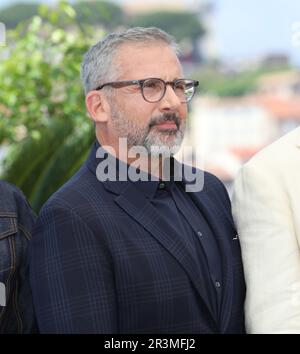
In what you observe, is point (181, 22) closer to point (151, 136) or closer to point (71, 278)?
point (151, 136)

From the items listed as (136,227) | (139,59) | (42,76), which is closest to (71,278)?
(136,227)

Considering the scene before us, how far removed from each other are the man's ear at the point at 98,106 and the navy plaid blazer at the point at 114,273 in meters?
0.24

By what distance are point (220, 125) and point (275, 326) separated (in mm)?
81600

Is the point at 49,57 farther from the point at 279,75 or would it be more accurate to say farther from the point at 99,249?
the point at 279,75

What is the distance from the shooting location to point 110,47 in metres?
2.39

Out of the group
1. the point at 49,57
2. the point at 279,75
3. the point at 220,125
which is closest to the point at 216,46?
the point at 279,75

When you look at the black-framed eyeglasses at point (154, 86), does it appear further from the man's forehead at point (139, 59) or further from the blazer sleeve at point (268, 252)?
the blazer sleeve at point (268, 252)

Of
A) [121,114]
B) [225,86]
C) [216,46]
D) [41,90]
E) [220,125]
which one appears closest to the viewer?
[121,114]

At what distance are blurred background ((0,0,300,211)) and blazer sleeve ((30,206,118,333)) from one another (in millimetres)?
701

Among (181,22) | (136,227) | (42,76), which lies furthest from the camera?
(181,22)

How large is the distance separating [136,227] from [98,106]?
43 centimetres

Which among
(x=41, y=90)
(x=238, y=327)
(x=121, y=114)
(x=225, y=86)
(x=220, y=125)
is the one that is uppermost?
(x=225, y=86)

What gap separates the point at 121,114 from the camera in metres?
2.38

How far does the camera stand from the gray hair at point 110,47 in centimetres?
239
